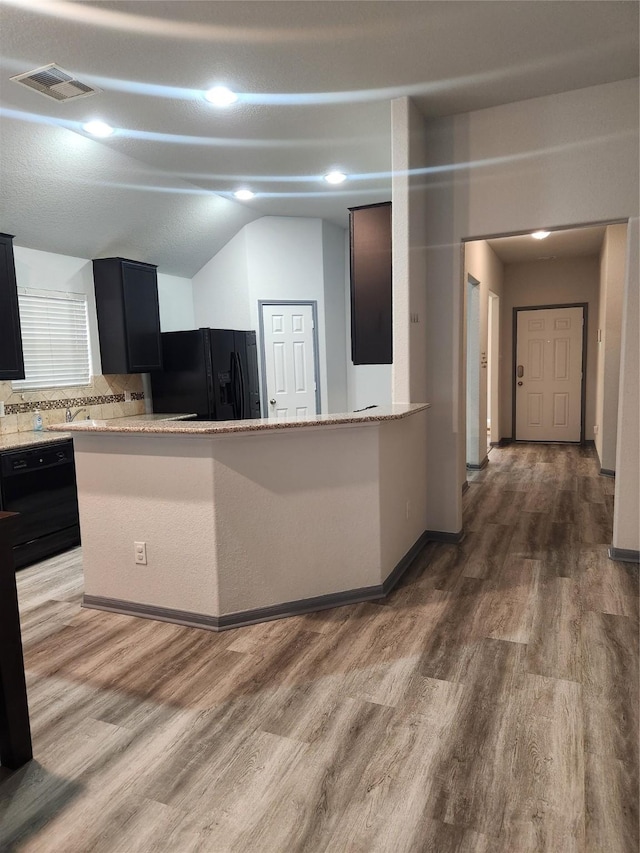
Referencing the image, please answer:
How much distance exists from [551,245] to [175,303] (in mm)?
4580

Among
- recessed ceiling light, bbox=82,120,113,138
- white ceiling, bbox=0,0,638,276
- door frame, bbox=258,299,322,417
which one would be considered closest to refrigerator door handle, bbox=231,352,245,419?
door frame, bbox=258,299,322,417

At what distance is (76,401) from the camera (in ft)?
Answer: 16.1

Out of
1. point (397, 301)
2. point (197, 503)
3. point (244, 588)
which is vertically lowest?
point (244, 588)

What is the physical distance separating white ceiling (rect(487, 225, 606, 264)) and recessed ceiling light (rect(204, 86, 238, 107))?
3.74 meters

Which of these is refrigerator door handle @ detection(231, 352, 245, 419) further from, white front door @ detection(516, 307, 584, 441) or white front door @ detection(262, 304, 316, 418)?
white front door @ detection(516, 307, 584, 441)

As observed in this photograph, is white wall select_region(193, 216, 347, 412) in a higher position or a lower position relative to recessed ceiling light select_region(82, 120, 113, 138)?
lower

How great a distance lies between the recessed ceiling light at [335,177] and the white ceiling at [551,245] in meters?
2.13

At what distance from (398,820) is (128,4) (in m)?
3.15

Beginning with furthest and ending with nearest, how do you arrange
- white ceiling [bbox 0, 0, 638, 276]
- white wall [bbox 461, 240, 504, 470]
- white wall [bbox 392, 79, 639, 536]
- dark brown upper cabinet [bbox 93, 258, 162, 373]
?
white wall [bbox 461, 240, 504, 470]
dark brown upper cabinet [bbox 93, 258, 162, 373]
white wall [bbox 392, 79, 639, 536]
white ceiling [bbox 0, 0, 638, 276]

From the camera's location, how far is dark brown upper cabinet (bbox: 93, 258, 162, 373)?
4.98 m

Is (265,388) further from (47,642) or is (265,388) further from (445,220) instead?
(47,642)

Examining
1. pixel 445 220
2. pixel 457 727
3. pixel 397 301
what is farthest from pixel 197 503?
pixel 445 220

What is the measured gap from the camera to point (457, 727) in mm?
2004

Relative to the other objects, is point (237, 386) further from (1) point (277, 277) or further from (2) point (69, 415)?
(2) point (69, 415)
